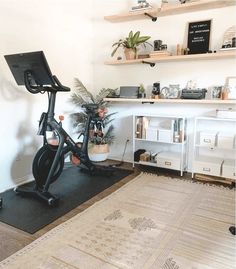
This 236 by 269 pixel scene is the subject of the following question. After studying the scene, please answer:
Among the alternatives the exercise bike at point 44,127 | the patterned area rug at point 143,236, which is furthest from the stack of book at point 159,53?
the patterned area rug at point 143,236

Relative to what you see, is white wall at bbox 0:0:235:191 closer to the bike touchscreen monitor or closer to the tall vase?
the tall vase

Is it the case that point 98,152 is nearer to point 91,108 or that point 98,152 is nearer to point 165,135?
point 91,108

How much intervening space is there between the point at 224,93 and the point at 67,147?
1.92 m

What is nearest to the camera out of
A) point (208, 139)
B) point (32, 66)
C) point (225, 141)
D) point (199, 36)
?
point (32, 66)

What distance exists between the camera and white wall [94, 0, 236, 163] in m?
3.14

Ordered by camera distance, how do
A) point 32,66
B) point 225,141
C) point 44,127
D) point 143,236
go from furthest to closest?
point 225,141, point 44,127, point 32,66, point 143,236

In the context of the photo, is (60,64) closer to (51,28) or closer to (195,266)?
(51,28)

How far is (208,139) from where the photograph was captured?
3064 millimetres

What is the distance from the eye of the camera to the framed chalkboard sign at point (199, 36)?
3.14 meters

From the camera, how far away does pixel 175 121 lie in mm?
3303

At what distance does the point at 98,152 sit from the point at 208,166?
59.5 inches

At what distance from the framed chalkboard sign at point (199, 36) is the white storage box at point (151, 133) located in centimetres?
108

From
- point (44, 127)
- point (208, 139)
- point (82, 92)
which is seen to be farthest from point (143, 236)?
point (82, 92)

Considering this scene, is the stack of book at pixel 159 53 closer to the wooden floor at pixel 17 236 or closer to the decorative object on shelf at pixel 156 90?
the decorative object on shelf at pixel 156 90
